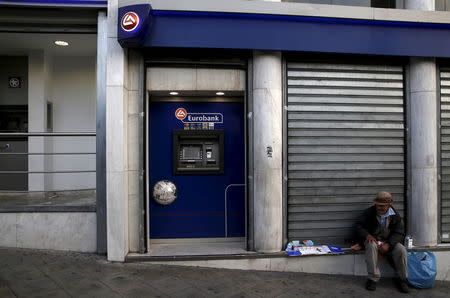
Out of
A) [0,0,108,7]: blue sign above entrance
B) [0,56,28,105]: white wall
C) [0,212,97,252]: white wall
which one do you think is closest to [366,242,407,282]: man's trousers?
[0,212,97,252]: white wall

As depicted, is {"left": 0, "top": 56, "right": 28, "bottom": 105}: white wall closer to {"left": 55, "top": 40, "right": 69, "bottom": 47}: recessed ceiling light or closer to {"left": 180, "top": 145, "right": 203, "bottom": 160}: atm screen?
{"left": 55, "top": 40, "right": 69, "bottom": 47}: recessed ceiling light

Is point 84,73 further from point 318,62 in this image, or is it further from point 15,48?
point 318,62

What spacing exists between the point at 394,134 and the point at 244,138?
2511 millimetres

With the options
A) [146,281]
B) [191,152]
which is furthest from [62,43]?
[146,281]

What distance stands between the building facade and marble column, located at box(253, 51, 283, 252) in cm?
2

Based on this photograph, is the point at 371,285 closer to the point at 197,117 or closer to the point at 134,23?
the point at 197,117

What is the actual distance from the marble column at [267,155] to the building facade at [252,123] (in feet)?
0.07

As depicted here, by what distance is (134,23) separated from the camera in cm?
447

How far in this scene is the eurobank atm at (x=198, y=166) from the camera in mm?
5508

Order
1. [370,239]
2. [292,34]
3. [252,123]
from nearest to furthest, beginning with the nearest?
[370,239] < [292,34] < [252,123]

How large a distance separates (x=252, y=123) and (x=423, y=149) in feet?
9.44

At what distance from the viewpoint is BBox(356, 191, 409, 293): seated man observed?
14.8ft

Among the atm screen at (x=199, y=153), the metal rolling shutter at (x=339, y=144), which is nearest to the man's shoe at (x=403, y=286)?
the metal rolling shutter at (x=339, y=144)

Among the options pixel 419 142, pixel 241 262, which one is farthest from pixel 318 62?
pixel 241 262
